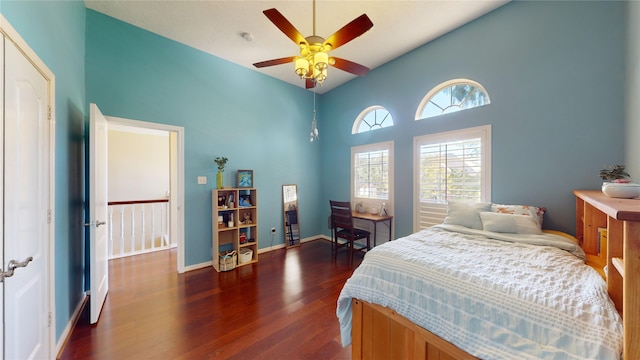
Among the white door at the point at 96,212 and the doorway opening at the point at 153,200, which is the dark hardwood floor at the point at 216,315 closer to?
the white door at the point at 96,212

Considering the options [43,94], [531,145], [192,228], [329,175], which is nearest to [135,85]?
[43,94]

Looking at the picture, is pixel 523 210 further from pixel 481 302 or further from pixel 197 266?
pixel 197 266

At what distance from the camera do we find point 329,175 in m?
4.81

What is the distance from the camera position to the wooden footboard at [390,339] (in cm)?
123

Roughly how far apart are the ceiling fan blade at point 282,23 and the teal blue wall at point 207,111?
85.7 inches

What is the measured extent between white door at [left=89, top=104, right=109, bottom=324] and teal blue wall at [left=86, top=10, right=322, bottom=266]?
0.73 metres

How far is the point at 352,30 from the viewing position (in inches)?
67.9

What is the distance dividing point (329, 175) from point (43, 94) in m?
3.93

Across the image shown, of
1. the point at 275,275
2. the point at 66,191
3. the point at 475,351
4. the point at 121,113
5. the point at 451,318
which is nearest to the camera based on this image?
the point at 475,351

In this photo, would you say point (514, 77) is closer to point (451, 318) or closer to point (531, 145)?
point (531, 145)

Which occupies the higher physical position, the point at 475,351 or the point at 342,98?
the point at 342,98

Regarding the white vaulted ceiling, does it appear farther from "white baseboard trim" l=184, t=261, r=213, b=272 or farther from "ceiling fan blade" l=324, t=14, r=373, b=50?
"white baseboard trim" l=184, t=261, r=213, b=272

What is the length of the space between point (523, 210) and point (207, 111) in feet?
13.7

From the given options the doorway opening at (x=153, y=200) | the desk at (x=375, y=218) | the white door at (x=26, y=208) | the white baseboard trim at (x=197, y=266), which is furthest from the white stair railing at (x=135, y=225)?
the desk at (x=375, y=218)
